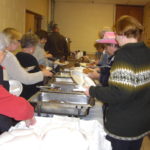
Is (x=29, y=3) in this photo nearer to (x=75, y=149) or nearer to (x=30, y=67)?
(x=30, y=67)

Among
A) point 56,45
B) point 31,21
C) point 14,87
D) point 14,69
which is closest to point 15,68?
point 14,69

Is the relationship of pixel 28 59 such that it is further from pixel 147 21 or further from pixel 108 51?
pixel 147 21

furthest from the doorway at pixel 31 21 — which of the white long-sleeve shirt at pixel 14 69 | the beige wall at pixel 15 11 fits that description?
the white long-sleeve shirt at pixel 14 69

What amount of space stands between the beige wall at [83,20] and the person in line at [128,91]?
5.97 meters

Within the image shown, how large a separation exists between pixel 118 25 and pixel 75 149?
63 cm

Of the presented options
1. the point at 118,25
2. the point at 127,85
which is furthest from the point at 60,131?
the point at 118,25

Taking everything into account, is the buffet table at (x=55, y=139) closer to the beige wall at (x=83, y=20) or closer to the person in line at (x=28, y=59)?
the person in line at (x=28, y=59)

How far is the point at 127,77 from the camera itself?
3.50 ft

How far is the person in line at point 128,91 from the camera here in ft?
3.54

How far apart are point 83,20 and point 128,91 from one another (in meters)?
6.21

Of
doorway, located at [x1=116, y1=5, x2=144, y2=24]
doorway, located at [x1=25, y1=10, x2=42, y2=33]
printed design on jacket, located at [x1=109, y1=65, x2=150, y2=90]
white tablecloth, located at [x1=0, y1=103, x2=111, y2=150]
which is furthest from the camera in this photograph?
doorway, located at [x1=116, y1=5, x2=144, y2=24]

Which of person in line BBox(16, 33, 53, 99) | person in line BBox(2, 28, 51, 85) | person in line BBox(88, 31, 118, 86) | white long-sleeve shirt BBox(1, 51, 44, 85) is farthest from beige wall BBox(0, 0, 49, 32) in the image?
person in line BBox(88, 31, 118, 86)

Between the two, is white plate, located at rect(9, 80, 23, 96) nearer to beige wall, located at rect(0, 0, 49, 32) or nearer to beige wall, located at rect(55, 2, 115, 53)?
beige wall, located at rect(0, 0, 49, 32)

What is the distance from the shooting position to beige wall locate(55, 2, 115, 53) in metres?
6.95
